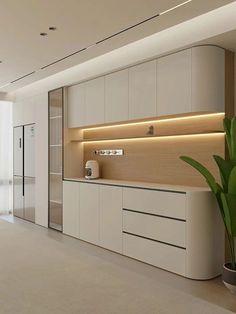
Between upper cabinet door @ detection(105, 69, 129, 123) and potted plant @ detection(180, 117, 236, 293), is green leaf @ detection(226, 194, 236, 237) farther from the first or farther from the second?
upper cabinet door @ detection(105, 69, 129, 123)

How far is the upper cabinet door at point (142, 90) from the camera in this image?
13.7ft

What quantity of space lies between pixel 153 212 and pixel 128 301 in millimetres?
1207

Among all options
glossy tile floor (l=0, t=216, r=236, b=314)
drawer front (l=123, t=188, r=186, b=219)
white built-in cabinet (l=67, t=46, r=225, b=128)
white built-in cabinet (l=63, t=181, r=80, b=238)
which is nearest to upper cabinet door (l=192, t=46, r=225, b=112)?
white built-in cabinet (l=67, t=46, r=225, b=128)

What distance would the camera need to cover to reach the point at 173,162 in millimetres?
4387

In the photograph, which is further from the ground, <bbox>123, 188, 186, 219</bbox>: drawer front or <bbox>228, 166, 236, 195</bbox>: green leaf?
<bbox>228, 166, 236, 195</bbox>: green leaf

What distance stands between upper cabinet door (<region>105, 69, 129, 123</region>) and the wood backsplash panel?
51cm

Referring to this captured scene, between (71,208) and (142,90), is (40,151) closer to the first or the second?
(71,208)

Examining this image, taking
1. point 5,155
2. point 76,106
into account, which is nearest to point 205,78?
point 76,106

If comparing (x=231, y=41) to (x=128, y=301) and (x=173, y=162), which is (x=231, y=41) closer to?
(x=173, y=162)

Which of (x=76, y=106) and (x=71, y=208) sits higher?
(x=76, y=106)

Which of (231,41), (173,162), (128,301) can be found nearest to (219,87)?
(231,41)

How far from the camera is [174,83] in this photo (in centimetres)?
391

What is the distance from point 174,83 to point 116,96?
1051mm

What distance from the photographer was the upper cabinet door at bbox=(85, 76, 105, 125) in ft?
16.3
